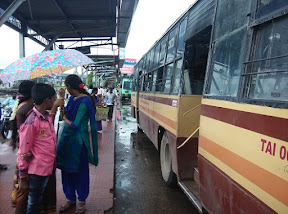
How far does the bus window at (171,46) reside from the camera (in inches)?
181

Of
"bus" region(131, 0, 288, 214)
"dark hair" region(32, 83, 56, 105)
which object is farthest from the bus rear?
"dark hair" region(32, 83, 56, 105)

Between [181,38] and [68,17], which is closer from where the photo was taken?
[181,38]

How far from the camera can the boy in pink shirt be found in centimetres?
242

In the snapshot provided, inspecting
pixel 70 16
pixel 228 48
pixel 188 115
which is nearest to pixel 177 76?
pixel 188 115

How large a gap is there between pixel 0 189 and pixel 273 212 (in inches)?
161

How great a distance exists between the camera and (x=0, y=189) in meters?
4.00

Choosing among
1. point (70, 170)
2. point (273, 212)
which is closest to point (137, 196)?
point (70, 170)

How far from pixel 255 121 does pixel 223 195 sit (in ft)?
2.81

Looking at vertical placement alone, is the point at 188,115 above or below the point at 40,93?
below

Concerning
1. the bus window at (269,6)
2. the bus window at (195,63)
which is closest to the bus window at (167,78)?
the bus window at (195,63)

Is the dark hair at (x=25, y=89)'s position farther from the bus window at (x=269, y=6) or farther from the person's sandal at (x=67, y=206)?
the bus window at (x=269, y=6)

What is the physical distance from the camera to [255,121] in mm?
1831

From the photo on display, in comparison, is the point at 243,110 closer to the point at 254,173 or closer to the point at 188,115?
the point at 254,173

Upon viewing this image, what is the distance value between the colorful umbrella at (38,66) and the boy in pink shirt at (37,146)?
3.63 feet
